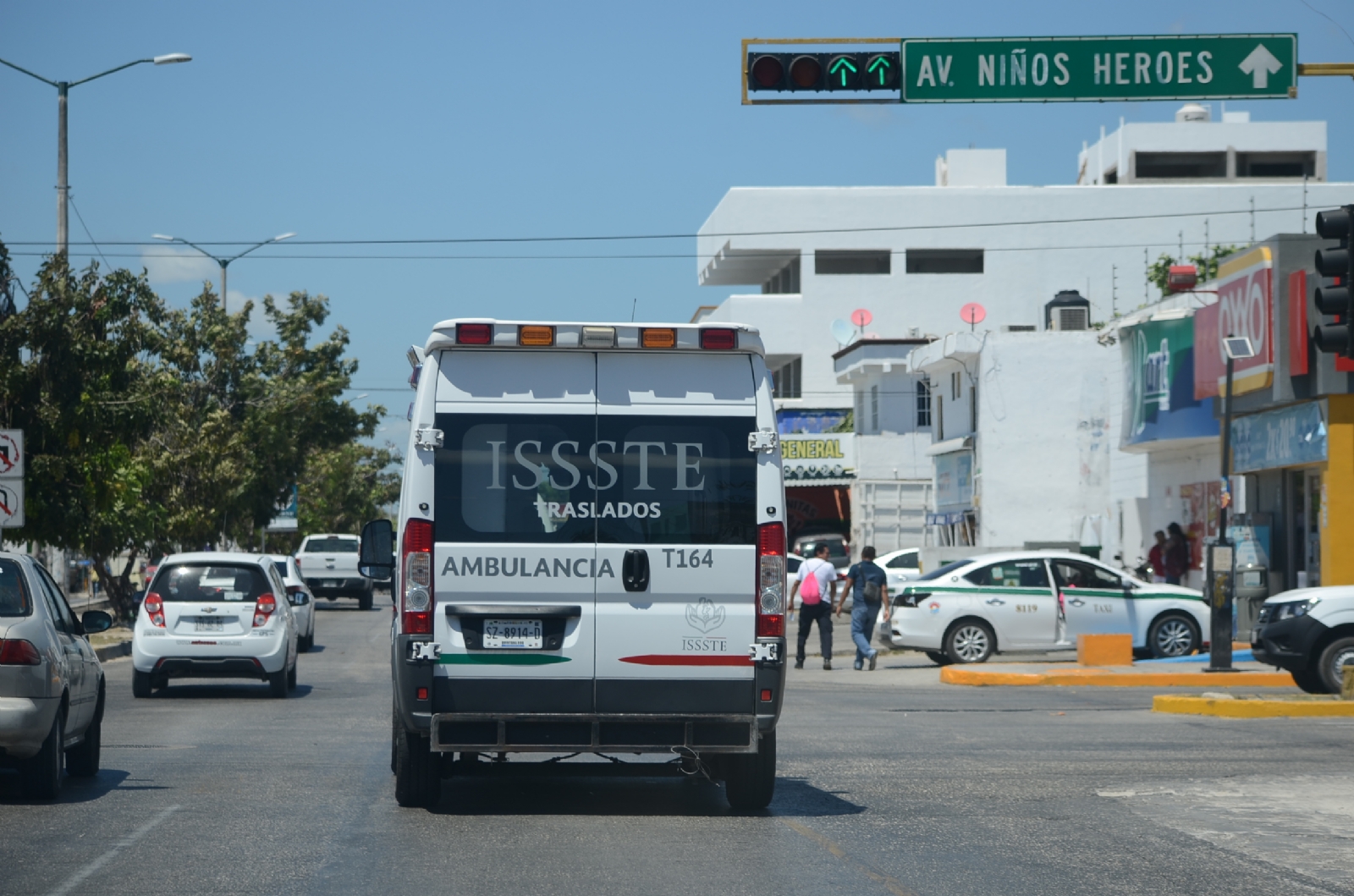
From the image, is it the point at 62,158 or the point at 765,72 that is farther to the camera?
the point at 62,158

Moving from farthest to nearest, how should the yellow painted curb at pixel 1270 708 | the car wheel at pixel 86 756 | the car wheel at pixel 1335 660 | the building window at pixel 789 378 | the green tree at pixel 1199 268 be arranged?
the building window at pixel 789 378 → the green tree at pixel 1199 268 → the car wheel at pixel 1335 660 → the yellow painted curb at pixel 1270 708 → the car wheel at pixel 86 756

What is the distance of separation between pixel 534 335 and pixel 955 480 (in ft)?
130

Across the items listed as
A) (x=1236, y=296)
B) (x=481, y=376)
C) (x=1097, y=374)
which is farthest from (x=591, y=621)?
(x=1097, y=374)

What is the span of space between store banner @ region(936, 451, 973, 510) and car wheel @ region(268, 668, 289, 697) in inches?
1133

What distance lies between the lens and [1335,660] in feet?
62.5

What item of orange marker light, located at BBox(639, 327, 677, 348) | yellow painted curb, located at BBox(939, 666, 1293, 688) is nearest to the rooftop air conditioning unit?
yellow painted curb, located at BBox(939, 666, 1293, 688)

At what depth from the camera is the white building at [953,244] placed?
235 feet

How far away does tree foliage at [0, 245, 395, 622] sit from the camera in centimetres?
2364

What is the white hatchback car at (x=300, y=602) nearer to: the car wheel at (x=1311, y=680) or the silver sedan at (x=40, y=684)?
the car wheel at (x=1311, y=680)

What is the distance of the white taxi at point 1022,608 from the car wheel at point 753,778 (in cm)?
1499

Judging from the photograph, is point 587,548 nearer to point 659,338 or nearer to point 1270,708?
point 659,338

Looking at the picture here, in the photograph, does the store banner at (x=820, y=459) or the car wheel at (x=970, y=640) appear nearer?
the car wheel at (x=970, y=640)

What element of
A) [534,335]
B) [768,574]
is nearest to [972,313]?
[768,574]

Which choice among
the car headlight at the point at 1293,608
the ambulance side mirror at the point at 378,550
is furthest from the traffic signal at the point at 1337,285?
the ambulance side mirror at the point at 378,550
